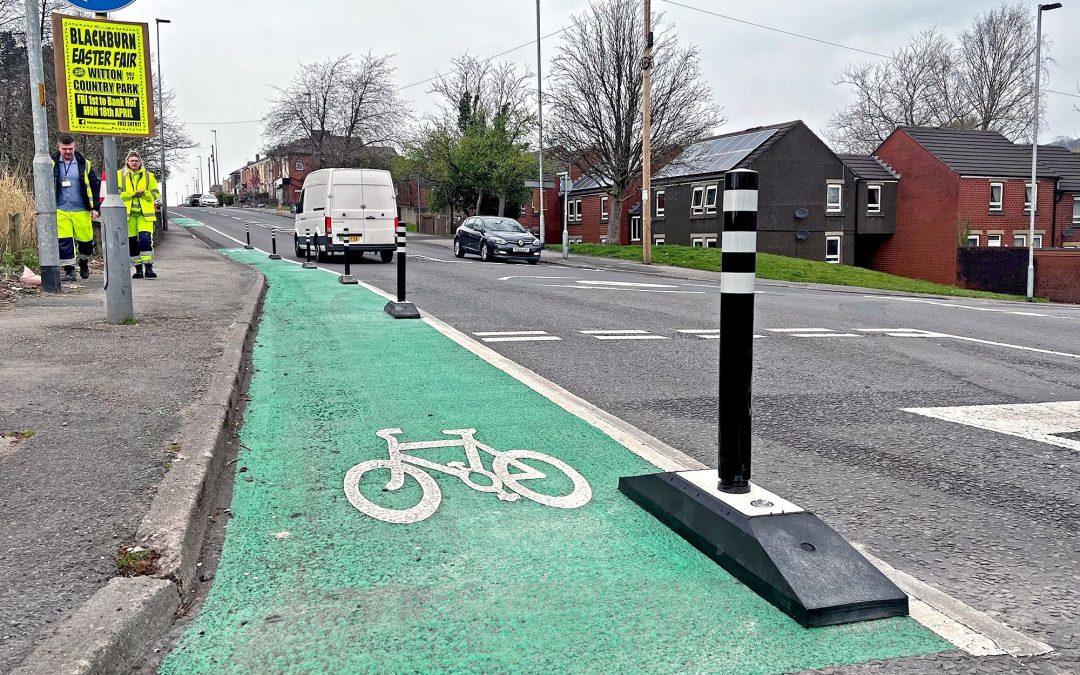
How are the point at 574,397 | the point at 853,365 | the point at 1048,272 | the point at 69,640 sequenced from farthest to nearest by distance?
the point at 1048,272, the point at 853,365, the point at 574,397, the point at 69,640

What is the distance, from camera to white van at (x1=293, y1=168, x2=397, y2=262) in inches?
948

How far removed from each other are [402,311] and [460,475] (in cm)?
697

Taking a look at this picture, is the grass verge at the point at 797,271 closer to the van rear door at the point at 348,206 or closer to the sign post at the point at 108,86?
the van rear door at the point at 348,206

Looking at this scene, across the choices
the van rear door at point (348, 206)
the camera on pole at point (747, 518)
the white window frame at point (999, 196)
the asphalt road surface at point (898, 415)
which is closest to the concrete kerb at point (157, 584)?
the camera on pole at point (747, 518)

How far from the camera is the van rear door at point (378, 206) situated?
79.5 feet

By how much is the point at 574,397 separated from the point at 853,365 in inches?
125

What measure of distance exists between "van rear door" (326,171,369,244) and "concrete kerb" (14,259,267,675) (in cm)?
1954

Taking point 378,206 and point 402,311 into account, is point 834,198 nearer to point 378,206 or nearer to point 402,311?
point 378,206

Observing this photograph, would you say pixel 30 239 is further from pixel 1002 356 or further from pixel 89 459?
pixel 1002 356

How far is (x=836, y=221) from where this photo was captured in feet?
157

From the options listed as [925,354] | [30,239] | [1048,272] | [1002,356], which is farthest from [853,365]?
[1048,272]

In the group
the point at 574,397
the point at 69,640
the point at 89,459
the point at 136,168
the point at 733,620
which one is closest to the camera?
the point at 69,640

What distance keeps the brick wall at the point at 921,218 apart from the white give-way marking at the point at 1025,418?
43.2 meters

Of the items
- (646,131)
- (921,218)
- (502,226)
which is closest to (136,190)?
(502,226)
